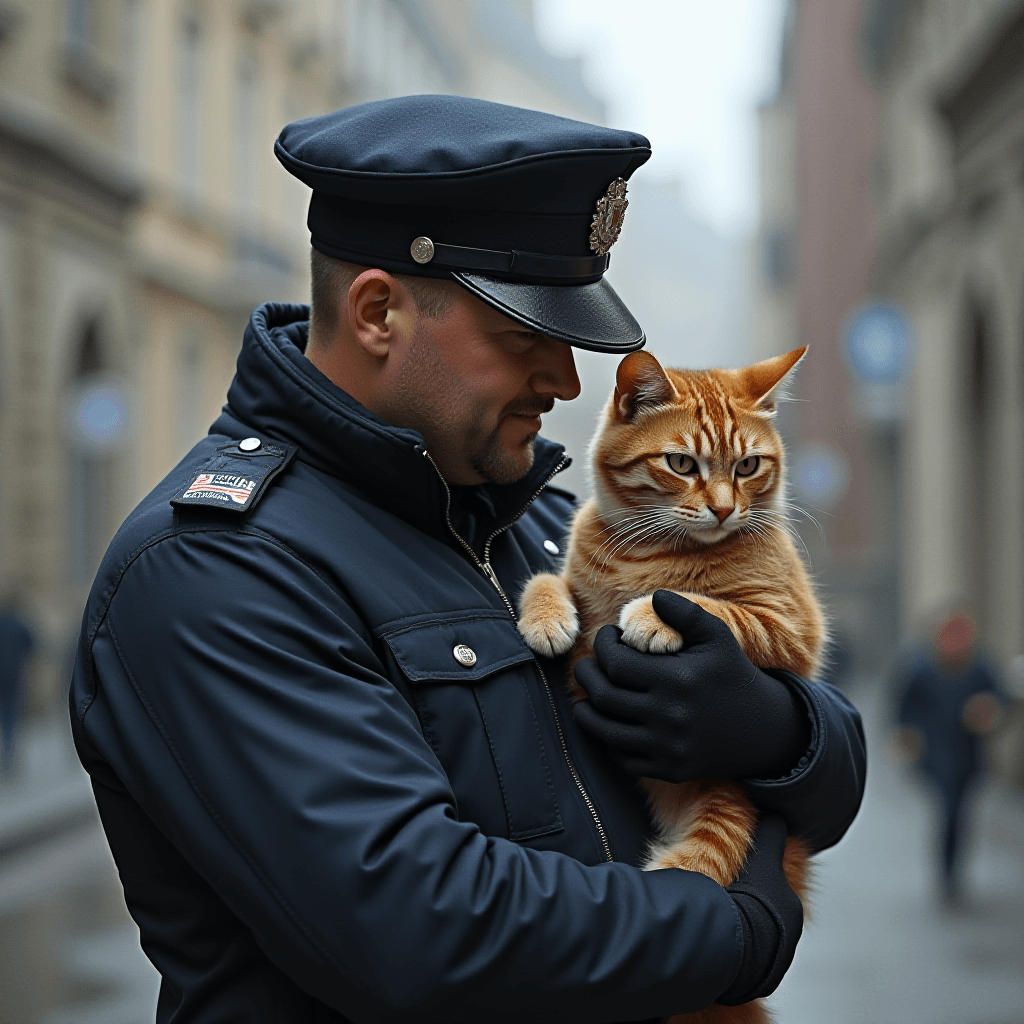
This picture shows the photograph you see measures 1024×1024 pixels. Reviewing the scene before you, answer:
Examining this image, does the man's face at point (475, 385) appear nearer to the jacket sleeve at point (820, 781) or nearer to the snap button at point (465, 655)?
the snap button at point (465, 655)

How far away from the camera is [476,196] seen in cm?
194

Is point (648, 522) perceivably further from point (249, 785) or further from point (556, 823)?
point (249, 785)

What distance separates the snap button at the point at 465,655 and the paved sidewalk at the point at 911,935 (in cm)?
320

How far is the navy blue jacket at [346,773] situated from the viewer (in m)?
1.59

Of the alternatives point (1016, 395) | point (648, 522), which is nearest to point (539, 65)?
point (1016, 395)

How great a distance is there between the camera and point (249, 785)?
63.9 inches

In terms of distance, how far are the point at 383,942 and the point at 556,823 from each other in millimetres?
415

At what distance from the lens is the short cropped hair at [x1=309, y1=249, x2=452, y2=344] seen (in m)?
1.98

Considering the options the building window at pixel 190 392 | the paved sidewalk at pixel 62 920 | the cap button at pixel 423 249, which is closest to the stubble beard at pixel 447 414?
the cap button at pixel 423 249

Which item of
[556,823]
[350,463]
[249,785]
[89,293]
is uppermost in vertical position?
[350,463]

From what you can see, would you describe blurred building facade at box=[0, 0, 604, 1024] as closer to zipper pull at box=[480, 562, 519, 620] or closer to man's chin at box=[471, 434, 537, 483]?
zipper pull at box=[480, 562, 519, 620]

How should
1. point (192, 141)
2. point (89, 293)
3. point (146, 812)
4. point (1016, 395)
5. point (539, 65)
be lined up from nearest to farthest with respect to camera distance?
point (146, 812)
point (1016, 395)
point (89, 293)
point (192, 141)
point (539, 65)

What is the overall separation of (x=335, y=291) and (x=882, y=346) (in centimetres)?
1213

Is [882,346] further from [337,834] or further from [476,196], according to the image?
[337,834]
